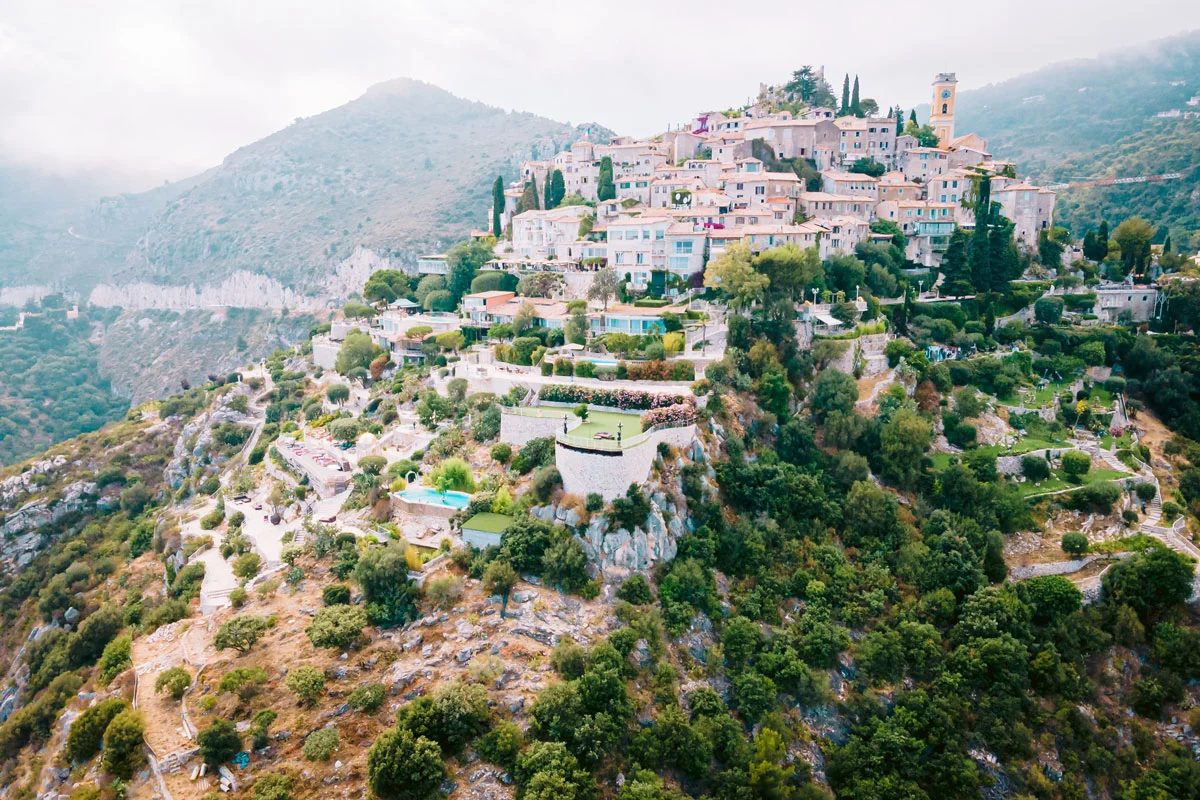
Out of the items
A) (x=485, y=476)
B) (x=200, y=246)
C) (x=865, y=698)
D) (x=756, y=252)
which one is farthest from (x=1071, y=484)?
(x=200, y=246)

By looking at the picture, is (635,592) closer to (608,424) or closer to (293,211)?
(608,424)

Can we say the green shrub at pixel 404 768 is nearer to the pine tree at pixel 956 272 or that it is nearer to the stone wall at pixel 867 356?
the stone wall at pixel 867 356

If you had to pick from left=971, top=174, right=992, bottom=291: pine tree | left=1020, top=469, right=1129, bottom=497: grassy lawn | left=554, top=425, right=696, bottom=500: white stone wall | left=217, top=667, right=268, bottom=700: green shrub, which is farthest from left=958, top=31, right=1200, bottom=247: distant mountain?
left=217, top=667, right=268, bottom=700: green shrub

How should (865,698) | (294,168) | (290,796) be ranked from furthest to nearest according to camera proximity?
(294,168)
(865,698)
(290,796)

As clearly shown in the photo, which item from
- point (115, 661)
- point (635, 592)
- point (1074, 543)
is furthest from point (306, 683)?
point (1074, 543)

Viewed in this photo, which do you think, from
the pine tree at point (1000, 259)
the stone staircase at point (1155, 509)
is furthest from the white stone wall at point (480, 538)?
the pine tree at point (1000, 259)

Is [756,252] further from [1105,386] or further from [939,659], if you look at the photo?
[939,659]

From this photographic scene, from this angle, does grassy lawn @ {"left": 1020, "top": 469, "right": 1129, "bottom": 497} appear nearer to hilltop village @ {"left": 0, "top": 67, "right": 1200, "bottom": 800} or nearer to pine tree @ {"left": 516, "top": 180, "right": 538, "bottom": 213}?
hilltop village @ {"left": 0, "top": 67, "right": 1200, "bottom": 800}
